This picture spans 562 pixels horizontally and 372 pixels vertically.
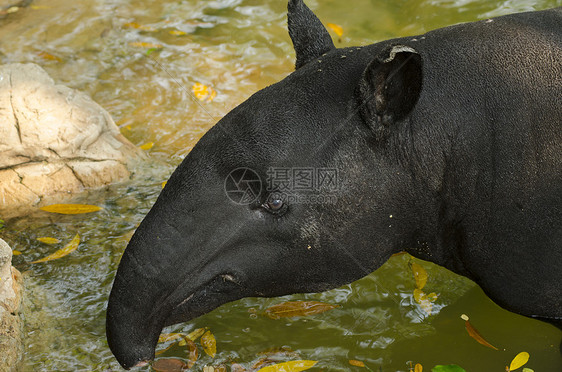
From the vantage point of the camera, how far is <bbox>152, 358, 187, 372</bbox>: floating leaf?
214 inches

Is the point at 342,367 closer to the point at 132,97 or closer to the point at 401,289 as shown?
the point at 401,289

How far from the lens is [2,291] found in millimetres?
5488

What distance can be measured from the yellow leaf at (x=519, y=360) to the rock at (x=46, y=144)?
14.8 ft

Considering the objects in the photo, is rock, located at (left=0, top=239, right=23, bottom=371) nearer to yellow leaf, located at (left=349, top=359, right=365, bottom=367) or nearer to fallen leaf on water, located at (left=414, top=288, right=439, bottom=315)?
yellow leaf, located at (left=349, top=359, right=365, bottom=367)

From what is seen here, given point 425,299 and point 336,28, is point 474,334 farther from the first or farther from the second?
point 336,28

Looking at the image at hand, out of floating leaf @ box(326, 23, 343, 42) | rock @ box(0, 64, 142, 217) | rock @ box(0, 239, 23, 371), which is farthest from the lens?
floating leaf @ box(326, 23, 343, 42)

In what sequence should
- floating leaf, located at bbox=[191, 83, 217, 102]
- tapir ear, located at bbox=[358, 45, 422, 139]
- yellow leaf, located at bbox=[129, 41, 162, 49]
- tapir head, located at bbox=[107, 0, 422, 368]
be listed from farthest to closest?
yellow leaf, located at bbox=[129, 41, 162, 49], floating leaf, located at bbox=[191, 83, 217, 102], tapir head, located at bbox=[107, 0, 422, 368], tapir ear, located at bbox=[358, 45, 422, 139]

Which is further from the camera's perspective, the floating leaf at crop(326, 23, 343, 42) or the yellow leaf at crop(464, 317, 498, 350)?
the floating leaf at crop(326, 23, 343, 42)

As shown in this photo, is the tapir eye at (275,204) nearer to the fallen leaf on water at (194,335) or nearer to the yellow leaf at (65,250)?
the fallen leaf on water at (194,335)

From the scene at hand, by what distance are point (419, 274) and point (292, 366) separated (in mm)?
1638

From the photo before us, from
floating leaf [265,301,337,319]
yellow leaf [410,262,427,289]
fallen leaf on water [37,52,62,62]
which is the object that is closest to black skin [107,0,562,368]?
floating leaf [265,301,337,319]

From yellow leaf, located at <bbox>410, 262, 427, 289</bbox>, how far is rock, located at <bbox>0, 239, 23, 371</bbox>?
349cm

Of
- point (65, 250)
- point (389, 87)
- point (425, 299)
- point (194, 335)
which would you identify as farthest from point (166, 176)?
point (389, 87)

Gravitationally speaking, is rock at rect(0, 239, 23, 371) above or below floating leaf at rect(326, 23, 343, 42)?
below
